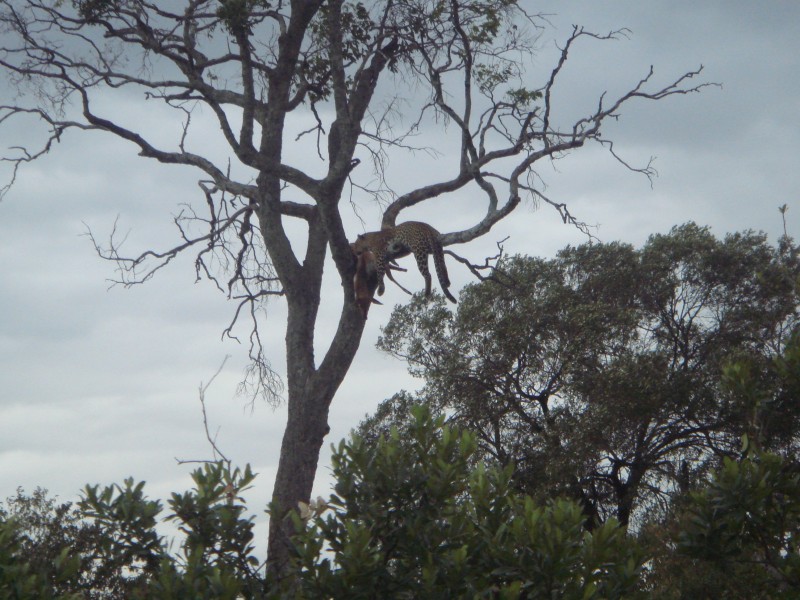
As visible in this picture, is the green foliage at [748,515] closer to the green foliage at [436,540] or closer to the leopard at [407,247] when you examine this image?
the green foliage at [436,540]

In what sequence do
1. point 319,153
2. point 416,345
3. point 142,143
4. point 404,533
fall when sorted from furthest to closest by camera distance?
point 416,345, point 319,153, point 142,143, point 404,533

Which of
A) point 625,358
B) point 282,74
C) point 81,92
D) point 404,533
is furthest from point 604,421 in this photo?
point 404,533

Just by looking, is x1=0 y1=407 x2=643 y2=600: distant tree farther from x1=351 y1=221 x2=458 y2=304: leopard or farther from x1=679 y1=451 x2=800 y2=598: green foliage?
x1=351 y1=221 x2=458 y2=304: leopard

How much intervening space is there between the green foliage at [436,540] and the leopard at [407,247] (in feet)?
15.1

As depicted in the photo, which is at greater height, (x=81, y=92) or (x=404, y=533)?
(x=81, y=92)

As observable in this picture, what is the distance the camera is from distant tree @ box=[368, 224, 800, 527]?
14.2m

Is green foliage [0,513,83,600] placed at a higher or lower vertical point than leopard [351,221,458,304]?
lower

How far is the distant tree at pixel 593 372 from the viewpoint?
14.2 meters

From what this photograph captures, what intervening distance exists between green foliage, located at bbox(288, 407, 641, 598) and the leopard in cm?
461

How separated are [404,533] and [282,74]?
6596mm

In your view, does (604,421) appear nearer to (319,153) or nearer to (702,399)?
(702,399)

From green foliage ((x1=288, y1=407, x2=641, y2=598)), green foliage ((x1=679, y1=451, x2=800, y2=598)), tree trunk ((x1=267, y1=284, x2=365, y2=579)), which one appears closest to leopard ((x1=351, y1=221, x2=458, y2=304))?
tree trunk ((x1=267, y1=284, x2=365, y2=579))

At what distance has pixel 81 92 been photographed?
9.92 m

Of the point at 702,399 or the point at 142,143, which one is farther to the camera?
the point at 702,399
